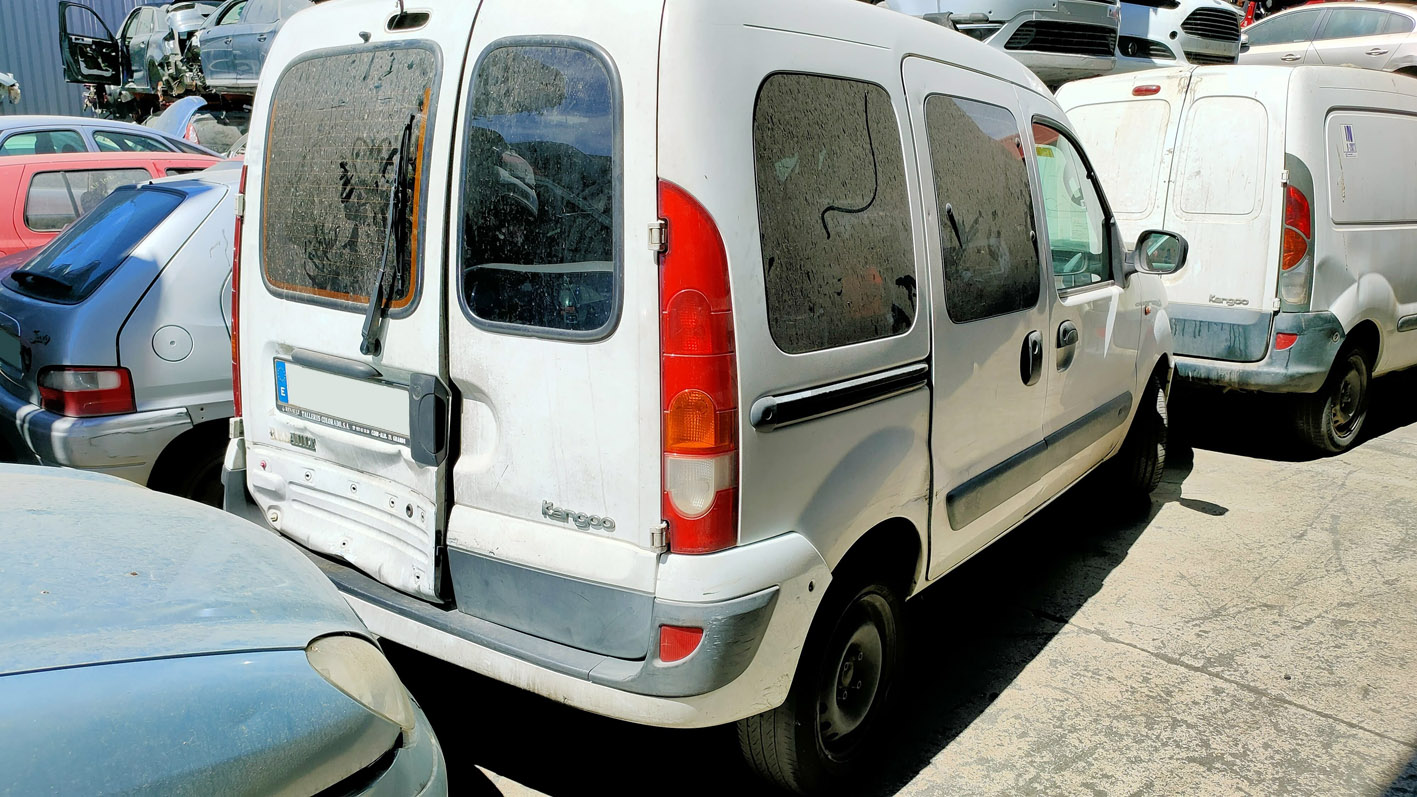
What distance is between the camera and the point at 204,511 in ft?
7.70

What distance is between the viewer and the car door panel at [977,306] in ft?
9.58

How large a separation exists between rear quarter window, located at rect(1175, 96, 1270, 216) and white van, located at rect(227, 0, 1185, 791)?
3.11m

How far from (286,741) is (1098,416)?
332 cm

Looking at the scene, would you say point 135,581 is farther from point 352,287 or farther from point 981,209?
point 981,209

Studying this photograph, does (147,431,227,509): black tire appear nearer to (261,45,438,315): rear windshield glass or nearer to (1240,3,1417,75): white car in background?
(261,45,438,315): rear windshield glass

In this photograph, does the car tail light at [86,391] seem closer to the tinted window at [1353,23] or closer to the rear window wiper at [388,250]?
the rear window wiper at [388,250]

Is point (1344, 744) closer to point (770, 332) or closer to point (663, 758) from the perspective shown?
point (663, 758)

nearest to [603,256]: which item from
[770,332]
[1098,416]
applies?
[770,332]

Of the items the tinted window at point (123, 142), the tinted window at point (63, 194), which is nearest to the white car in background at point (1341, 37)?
the tinted window at point (123, 142)

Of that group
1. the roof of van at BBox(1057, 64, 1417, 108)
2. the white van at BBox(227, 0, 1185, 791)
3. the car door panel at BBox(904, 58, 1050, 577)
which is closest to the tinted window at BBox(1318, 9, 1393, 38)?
the roof of van at BBox(1057, 64, 1417, 108)

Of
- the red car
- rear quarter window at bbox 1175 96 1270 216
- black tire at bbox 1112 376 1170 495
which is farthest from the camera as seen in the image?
the red car

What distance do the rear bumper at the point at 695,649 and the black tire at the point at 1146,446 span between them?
9.58 ft

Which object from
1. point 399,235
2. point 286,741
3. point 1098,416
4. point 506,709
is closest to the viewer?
point 286,741

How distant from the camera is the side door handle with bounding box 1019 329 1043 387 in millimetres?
3375
